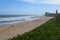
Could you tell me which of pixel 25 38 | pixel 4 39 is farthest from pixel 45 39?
pixel 4 39

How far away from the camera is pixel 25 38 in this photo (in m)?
9.44

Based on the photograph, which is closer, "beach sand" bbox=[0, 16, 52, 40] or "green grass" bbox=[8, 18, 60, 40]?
"green grass" bbox=[8, 18, 60, 40]

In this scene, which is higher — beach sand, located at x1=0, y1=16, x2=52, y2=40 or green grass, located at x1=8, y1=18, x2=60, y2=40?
green grass, located at x1=8, y1=18, x2=60, y2=40

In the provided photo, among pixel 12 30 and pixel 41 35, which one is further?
pixel 12 30

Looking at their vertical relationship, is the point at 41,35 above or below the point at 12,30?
above

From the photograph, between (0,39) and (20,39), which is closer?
(20,39)

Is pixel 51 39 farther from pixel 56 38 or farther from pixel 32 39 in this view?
pixel 32 39

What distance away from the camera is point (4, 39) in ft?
33.1

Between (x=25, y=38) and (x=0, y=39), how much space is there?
164 cm

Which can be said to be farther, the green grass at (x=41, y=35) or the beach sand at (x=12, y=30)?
the beach sand at (x=12, y=30)

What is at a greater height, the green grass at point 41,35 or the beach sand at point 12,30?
the green grass at point 41,35

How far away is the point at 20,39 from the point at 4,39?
52.0 inches

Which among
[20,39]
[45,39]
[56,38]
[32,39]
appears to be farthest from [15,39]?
[56,38]

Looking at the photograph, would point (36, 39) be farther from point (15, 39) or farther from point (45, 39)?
point (15, 39)
